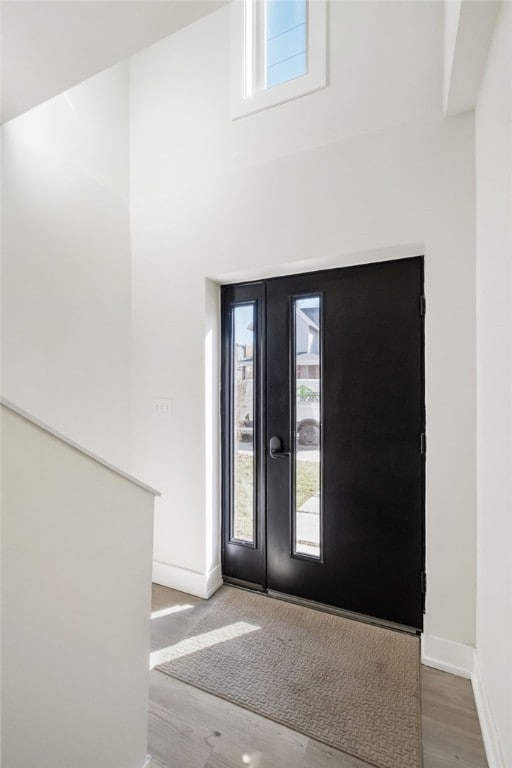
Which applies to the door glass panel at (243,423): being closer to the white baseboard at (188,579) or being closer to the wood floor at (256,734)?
the white baseboard at (188,579)

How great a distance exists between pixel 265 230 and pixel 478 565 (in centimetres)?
207

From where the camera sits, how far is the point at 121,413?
258 centimetres

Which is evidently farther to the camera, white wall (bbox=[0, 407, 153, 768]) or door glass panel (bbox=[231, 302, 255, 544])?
door glass panel (bbox=[231, 302, 255, 544])

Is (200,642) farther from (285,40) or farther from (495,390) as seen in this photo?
(285,40)

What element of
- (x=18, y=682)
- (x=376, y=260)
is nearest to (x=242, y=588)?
(x=18, y=682)

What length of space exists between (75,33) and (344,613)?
3024mm

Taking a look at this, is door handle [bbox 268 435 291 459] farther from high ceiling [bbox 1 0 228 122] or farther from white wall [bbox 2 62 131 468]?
high ceiling [bbox 1 0 228 122]

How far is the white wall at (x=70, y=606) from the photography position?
2.63ft

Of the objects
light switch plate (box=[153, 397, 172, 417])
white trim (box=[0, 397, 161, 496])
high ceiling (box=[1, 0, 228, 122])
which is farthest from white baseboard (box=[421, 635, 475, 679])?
high ceiling (box=[1, 0, 228, 122])

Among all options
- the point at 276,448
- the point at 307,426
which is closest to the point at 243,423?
the point at 276,448

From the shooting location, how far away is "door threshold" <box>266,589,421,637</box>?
79.9 inches

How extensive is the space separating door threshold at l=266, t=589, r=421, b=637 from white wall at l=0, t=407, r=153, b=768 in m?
1.24

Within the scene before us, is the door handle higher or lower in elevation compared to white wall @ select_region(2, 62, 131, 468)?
lower

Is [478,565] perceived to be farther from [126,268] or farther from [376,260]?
[126,268]
